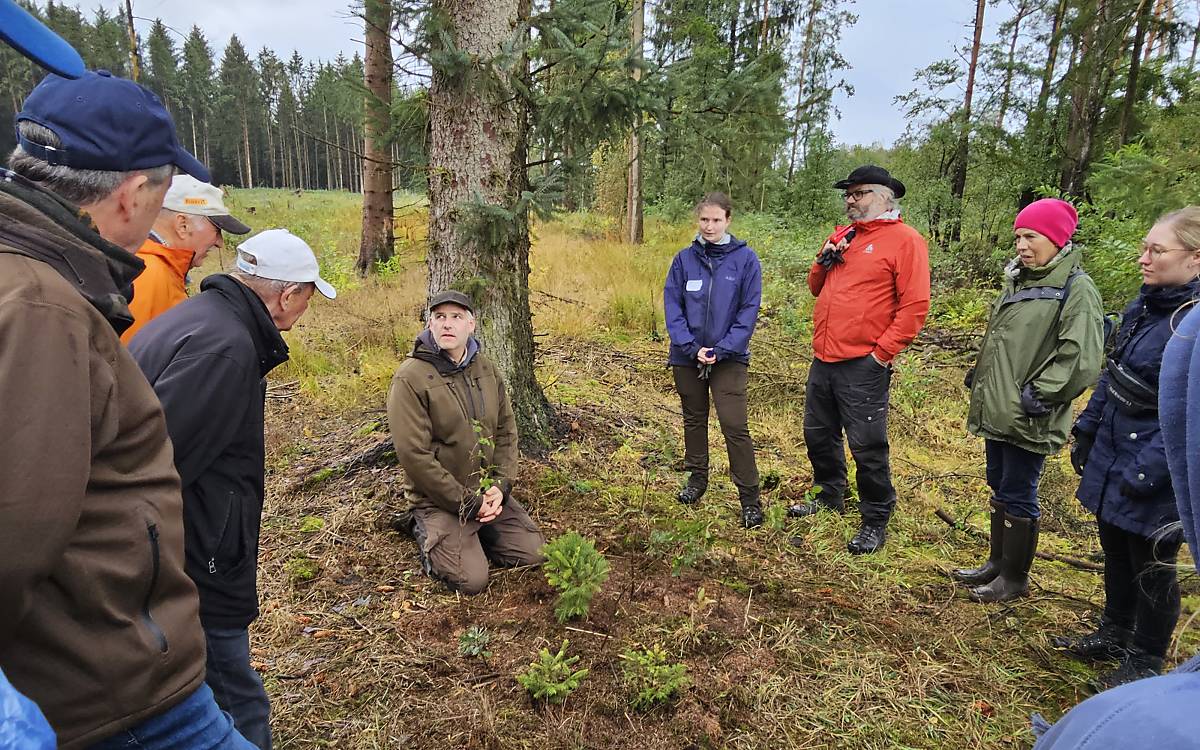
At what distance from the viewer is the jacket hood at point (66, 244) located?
1.14 meters

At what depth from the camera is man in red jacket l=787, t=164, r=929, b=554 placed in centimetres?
391

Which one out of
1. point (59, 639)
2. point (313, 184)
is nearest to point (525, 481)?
point (59, 639)

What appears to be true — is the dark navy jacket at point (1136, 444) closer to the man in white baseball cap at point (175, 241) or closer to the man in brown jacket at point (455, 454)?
the man in brown jacket at point (455, 454)

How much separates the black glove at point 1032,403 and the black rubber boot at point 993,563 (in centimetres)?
71

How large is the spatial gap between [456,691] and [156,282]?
7.99 feet

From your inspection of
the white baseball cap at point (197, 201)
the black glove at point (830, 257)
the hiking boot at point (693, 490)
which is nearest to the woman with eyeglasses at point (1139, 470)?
the black glove at point (830, 257)

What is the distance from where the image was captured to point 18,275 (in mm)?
1064

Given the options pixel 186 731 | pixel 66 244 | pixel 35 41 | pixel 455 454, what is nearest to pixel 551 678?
pixel 455 454

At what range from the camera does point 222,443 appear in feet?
6.64

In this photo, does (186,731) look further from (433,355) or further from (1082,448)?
(1082,448)

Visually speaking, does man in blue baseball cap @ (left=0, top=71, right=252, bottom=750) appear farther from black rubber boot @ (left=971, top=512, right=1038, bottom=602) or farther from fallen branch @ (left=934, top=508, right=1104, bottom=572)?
fallen branch @ (left=934, top=508, right=1104, bottom=572)

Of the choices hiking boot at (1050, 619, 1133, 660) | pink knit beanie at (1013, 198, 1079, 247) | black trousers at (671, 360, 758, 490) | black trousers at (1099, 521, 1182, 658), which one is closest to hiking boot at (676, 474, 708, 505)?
black trousers at (671, 360, 758, 490)

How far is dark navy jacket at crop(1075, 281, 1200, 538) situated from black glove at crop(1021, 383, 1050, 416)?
23 cm

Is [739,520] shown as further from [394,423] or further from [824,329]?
[394,423]
